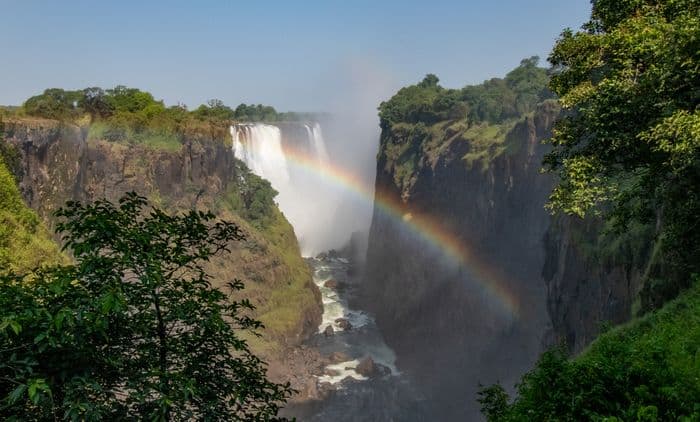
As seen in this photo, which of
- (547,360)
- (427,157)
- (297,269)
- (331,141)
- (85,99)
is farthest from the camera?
(331,141)

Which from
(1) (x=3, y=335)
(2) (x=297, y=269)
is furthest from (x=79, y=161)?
(1) (x=3, y=335)

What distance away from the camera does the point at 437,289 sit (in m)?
64.6

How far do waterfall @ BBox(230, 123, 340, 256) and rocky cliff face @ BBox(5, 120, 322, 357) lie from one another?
13.7 meters

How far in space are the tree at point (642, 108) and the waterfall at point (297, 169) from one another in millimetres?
58360

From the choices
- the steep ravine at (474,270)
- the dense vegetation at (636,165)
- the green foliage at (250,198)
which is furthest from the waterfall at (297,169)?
the dense vegetation at (636,165)

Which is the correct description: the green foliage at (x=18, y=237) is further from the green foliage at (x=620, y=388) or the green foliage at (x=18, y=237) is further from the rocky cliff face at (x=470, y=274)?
the rocky cliff face at (x=470, y=274)

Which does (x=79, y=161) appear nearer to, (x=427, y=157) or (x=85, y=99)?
(x=85, y=99)

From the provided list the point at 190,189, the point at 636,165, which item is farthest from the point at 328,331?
the point at 636,165

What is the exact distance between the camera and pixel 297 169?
307ft

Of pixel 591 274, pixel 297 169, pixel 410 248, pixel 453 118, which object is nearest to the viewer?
pixel 591 274

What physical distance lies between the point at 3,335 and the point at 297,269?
5466cm

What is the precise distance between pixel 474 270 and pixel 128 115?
1646 inches

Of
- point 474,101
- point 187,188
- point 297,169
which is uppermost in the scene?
point 474,101

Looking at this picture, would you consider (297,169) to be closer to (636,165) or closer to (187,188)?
(187,188)
